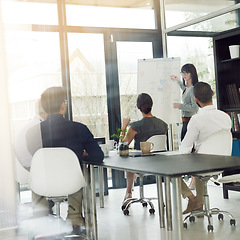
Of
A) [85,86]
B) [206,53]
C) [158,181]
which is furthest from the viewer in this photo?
[206,53]

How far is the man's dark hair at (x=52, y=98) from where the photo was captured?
2156mm

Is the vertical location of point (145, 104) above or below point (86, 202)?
above

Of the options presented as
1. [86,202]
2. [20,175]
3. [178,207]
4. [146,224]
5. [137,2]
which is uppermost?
[137,2]

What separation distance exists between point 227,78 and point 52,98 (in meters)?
2.99

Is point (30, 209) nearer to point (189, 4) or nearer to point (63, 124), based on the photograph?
point (63, 124)

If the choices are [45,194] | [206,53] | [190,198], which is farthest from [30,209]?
[206,53]

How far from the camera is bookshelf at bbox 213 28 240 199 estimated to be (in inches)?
184

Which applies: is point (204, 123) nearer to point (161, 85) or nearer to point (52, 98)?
point (52, 98)

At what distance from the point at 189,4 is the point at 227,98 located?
4.79 ft

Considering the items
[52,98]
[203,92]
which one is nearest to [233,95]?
[203,92]

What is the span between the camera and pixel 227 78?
480 cm

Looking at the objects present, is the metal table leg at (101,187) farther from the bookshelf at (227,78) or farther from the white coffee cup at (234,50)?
the white coffee cup at (234,50)

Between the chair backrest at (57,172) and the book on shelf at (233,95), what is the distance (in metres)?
2.42

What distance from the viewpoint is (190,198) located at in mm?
3705
